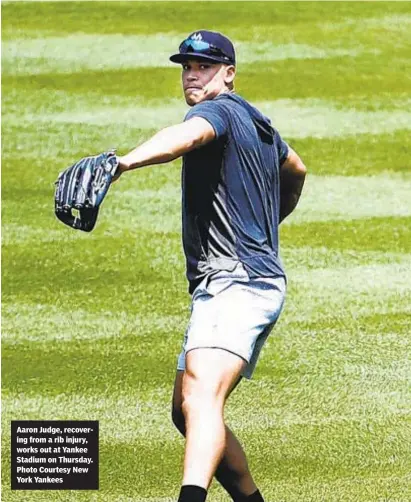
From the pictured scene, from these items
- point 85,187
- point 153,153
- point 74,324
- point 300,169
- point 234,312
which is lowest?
point 74,324

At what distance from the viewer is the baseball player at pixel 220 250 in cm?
468

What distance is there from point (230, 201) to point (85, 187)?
0.73m

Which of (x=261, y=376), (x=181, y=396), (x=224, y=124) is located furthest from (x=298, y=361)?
(x=224, y=124)

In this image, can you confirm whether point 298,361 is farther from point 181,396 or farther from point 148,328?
point 181,396

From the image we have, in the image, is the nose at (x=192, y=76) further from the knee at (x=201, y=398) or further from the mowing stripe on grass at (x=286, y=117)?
the mowing stripe on grass at (x=286, y=117)

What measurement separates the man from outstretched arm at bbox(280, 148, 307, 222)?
233 mm

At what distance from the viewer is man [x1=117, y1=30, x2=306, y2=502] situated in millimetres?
4684

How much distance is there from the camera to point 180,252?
8.87m

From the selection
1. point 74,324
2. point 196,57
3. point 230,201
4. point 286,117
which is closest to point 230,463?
point 230,201

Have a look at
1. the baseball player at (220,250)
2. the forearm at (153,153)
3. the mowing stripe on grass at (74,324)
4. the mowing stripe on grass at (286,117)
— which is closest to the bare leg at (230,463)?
the baseball player at (220,250)

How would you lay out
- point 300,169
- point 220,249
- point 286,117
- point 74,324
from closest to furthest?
point 220,249, point 300,169, point 74,324, point 286,117

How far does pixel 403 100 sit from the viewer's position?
11055 millimetres

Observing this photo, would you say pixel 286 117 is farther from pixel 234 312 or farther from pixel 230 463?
pixel 234 312

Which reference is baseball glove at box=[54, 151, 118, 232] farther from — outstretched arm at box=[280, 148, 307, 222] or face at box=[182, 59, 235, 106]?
outstretched arm at box=[280, 148, 307, 222]
